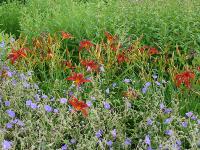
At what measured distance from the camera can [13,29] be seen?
6910mm

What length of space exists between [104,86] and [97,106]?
50 cm

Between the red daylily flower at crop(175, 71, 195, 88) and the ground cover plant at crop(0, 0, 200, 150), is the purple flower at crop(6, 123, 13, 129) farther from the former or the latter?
the red daylily flower at crop(175, 71, 195, 88)

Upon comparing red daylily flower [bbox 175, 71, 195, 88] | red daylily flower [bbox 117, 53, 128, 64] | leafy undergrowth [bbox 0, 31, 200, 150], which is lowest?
→ leafy undergrowth [bbox 0, 31, 200, 150]

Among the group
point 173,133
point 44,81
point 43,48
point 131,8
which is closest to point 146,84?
point 173,133

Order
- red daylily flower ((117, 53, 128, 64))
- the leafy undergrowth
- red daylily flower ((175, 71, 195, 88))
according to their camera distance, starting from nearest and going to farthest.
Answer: the leafy undergrowth → red daylily flower ((175, 71, 195, 88)) → red daylily flower ((117, 53, 128, 64))

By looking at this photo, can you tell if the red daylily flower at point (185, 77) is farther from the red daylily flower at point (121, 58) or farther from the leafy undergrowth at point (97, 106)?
the red daylily flower at point (121, 58)

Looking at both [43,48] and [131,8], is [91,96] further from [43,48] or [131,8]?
[131,8]

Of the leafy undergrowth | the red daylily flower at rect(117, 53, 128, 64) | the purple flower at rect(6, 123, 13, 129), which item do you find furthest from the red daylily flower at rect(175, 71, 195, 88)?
the purple flower at rect(6, 123, 13, 129)

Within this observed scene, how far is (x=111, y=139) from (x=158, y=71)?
4.07ft

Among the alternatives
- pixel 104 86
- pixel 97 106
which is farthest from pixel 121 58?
pixel 97 106

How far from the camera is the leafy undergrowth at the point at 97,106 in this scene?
3076 millimetres

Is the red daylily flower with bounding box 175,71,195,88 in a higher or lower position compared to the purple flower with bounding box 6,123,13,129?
higher

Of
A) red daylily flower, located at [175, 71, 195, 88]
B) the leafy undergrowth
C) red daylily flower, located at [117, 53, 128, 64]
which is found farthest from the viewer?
red daylily flower, located at [117, 53, 128, 64]

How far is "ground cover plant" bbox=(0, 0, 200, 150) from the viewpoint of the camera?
3135 mm
